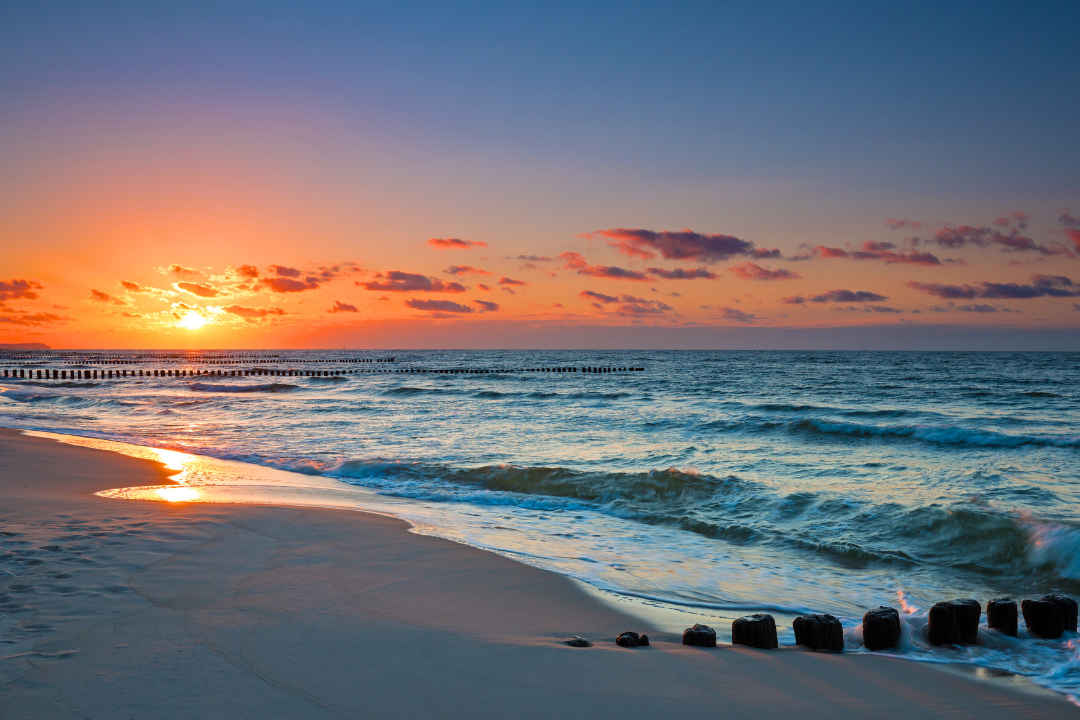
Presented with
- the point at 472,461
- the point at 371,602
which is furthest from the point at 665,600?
the point at 472,461

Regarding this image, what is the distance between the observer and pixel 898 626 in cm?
423

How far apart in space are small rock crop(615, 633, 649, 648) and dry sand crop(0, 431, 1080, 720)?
0.08 meters

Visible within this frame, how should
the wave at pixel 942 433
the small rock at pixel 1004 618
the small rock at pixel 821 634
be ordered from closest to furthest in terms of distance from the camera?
the small rock at pixel 821 634 < the small rock at pixel 1004 618 < the wave at pixel 942 433

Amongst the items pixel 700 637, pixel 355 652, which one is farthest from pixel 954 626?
pixel 355 652

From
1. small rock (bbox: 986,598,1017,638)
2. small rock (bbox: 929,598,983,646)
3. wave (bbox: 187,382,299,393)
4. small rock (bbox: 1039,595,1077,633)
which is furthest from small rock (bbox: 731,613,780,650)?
wave (bbox: 187,382,299,393)

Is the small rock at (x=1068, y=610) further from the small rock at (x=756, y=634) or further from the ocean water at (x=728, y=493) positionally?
the small rock at (x=756, y=634)

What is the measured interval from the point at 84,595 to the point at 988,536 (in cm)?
901

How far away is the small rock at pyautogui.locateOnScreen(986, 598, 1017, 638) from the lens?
4379mm

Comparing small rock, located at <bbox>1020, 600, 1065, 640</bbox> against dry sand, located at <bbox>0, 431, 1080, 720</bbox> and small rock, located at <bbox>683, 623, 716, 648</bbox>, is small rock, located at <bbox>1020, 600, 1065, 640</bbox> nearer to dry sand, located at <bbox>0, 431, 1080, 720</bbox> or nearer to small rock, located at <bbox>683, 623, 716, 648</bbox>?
dry sand, located at <bbox>0, 431, 1080, 720</bbox>

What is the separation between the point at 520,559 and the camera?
6328 mm

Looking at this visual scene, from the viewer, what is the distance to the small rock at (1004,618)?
14.4ft

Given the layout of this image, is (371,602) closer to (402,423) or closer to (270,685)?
(270,685)

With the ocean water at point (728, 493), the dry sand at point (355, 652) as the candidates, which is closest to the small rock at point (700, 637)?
the dry sand at point (355, 652)

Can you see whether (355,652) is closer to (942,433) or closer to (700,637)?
(700,637)
